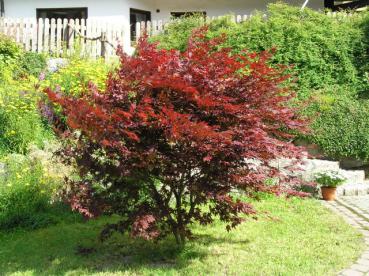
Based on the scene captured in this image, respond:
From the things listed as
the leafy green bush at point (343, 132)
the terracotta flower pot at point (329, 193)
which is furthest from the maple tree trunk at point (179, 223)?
the leafy green bush at point (343, 132)

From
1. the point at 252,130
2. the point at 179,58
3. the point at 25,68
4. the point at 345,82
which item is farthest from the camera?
the point at 25,68

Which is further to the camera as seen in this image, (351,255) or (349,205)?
(349,205)

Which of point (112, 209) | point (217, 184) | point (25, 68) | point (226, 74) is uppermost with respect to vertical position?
point (25, 68)

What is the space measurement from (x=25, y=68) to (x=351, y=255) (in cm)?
1032

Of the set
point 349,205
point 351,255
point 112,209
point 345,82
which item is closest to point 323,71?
point 345,82

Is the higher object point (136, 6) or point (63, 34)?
point (136, 6)

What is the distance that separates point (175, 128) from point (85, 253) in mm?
1905

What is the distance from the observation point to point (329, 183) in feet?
24.3

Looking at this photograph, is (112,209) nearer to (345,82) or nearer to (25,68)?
(345,82)

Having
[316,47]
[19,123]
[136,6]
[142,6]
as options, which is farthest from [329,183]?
[142,6]

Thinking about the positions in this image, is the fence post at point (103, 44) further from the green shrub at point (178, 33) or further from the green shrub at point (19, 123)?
the green shrub at point (19, 123)

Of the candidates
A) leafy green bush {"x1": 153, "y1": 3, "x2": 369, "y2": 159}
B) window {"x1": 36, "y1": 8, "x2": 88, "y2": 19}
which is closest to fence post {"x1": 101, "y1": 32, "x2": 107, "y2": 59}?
window {"x1": 36, "y1": 8, "x2": 88, "y2": 19}

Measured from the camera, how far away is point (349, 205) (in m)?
6.95

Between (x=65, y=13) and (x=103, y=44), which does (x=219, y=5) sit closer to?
(x=103, y=44)
